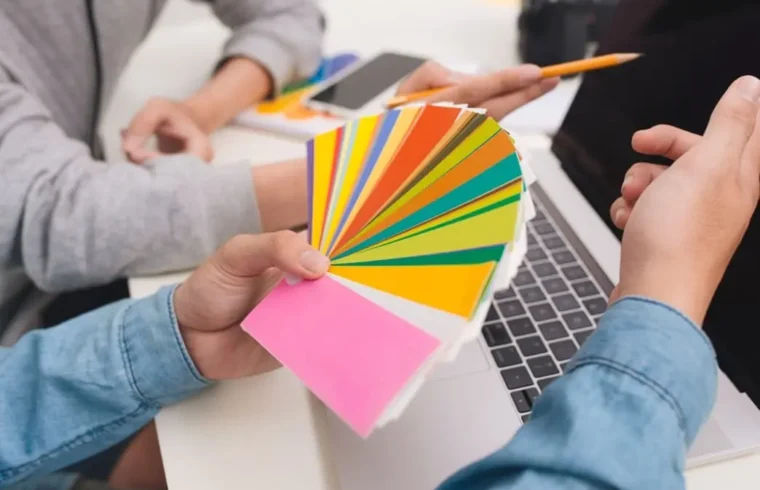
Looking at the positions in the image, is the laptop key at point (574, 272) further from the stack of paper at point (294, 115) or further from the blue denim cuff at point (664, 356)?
the stack of paper at point (294, 115)

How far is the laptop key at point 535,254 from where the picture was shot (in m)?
0.58

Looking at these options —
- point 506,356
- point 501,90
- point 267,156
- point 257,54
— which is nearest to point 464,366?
point 506,356

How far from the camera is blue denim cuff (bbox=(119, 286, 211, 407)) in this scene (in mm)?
447

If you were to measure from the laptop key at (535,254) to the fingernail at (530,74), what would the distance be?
15 centimetres

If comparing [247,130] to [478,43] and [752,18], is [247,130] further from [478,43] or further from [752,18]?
[752,18]

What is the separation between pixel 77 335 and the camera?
1.55 ft

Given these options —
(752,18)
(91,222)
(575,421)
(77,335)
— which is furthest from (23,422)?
(752,18)

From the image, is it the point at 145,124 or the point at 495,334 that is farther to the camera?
the point at 145,124

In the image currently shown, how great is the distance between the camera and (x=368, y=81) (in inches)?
32.0

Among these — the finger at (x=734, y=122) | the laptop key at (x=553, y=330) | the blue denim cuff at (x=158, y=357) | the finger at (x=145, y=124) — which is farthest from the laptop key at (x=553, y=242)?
the finger at (x=145, y=124)

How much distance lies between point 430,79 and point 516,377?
0.31 metres

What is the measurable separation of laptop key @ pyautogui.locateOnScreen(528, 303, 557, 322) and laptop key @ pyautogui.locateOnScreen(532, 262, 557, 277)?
4 centimetres

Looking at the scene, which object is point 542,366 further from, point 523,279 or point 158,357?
point 158,357

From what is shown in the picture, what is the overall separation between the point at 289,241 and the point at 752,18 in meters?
0.42
